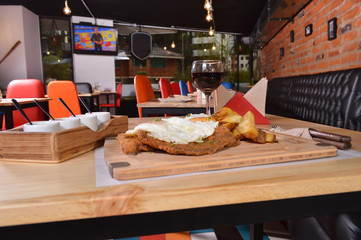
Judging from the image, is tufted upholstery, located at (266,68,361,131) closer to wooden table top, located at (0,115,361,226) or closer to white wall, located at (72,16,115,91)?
wooden table top, located at (0,115,361,226)

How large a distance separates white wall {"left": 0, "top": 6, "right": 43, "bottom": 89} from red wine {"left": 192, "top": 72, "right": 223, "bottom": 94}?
719cm

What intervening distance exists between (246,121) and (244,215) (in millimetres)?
278

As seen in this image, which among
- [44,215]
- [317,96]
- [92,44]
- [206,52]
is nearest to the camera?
[44,215]

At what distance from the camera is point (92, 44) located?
7762mm

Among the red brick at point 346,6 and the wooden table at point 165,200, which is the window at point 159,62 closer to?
the red brick at point 346,6

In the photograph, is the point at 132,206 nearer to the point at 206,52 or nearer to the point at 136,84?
the point at 136,84

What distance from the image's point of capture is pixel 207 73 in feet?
3.12

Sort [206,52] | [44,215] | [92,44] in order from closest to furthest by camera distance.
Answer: [44,215], [92,44], [206,52]

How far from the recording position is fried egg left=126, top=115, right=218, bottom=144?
1.84 feet

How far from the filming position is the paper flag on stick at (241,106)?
1016 millimetres

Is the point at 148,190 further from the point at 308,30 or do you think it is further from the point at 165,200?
the point at 308,30

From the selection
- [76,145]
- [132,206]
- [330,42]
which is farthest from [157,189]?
[330,42]

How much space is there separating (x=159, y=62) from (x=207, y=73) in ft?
30.3

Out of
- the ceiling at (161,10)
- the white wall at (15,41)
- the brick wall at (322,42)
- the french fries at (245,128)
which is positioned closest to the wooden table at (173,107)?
the french fries at (245,128)
